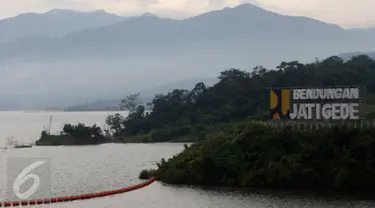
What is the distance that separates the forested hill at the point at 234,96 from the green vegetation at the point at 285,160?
4152cm

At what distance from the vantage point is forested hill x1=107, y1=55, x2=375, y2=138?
8806cm

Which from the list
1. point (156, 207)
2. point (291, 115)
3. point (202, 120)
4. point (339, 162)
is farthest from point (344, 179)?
point (202, 120)

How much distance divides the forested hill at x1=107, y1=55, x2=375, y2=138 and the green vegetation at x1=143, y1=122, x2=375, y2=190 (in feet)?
136

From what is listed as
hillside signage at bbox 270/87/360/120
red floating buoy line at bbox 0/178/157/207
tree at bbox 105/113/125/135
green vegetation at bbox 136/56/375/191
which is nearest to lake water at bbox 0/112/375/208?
red floating buoy line at bbox 0/178/157/207

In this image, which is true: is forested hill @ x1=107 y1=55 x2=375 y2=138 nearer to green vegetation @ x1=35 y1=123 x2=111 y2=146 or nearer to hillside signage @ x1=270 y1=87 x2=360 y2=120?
green vegetation @ x1=35 y1=123 x2=111 y2=146

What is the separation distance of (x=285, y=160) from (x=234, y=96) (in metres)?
59.4

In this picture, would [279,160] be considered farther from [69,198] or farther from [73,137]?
[73,137]

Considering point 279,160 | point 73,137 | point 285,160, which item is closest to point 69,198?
point 279,160

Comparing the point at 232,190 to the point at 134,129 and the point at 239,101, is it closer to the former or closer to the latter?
the point at 239,101

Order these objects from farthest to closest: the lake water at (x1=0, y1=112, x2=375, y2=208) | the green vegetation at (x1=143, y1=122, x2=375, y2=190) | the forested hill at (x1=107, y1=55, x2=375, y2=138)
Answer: the forested hill at (x1=107, y1=55, x2=375, y2=138) → the green vegetation at (x1=143, y1=122, x2=375, y2=190) → the lake water at (x1=0, y1=112, x2=375, y2=208)

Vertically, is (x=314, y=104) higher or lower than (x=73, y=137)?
higher

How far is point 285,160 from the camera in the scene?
3859 cm

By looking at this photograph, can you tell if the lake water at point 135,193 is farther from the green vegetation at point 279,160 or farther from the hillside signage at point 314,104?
the hillside signage at point 314,104

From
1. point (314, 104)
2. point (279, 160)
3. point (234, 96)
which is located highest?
point (234, 96)
